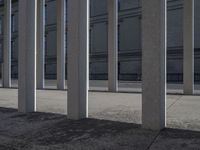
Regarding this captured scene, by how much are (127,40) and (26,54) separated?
3237 centimetres

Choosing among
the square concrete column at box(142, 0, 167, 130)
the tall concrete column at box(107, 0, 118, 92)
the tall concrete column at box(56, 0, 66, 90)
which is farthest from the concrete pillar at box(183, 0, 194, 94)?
the square concrete column at box(142, 0, 167, 130)

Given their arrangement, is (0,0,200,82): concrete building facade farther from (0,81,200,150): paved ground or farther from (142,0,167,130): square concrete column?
(142,0,167,130): square concrete column

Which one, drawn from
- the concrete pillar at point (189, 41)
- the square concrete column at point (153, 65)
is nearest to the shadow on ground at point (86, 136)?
the square concrete column at point (153, 65)

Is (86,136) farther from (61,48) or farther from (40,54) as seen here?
(40,54)

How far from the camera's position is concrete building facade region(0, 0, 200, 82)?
117 feet

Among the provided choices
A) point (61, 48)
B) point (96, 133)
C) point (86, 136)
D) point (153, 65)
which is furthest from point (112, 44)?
point (86, 136)

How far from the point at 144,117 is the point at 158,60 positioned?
1.46m

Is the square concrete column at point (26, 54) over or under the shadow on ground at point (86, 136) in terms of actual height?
over

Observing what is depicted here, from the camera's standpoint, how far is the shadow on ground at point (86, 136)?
18.2 ft

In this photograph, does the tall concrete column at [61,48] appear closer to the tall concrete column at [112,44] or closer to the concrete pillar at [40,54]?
the concrete pillar at [40,54]

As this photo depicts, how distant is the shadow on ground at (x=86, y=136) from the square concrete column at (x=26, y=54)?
59.0 inches

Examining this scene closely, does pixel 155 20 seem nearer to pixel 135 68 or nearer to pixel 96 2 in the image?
pixel 135 68

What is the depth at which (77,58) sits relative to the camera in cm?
809

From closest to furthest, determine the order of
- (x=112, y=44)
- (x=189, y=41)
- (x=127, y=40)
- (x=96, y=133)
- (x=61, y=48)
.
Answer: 1. (x=96, y=133)
2. (x=189, y=41)
3. (x=112, y=44)
4. (x=61, y=48)
5. (x=127, y=40)
